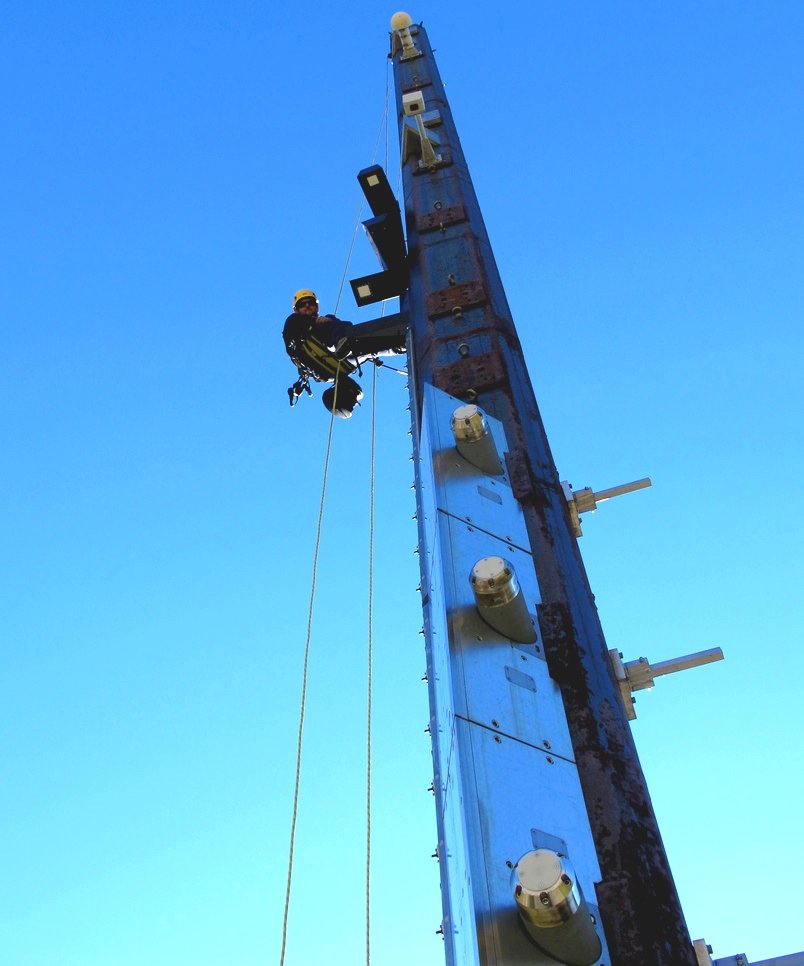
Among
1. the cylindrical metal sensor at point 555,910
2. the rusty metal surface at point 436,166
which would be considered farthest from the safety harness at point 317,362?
the cylindrical metal sensor at point 555,910

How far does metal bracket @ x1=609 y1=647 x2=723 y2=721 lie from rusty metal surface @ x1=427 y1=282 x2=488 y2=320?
10.8 ft

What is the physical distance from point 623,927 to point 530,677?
1.23m

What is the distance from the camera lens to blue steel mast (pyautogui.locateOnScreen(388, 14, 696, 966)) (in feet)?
10.5

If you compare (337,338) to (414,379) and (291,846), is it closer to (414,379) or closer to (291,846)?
(414,379)

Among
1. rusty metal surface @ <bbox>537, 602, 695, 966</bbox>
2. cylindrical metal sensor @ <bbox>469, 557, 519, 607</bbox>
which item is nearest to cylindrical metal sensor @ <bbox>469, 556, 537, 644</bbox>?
cylindrical metal sensor @ <bbox>469, 557, 519, 607</bbox>

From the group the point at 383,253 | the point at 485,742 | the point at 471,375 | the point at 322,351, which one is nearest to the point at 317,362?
the point at 322,351

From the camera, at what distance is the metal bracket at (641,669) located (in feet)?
15.8

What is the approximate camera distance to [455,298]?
7.49 m

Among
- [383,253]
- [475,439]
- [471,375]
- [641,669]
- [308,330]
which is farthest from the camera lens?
[383,253]

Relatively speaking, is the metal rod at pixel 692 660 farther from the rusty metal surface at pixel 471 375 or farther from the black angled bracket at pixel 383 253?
the black angled bracket at pixel 383 253

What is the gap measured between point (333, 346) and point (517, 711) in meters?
5.42

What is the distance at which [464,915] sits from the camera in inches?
133

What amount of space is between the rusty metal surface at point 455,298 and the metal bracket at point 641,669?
10.8 ft

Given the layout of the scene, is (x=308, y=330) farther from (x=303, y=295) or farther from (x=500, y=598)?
(x=500, y=598)
